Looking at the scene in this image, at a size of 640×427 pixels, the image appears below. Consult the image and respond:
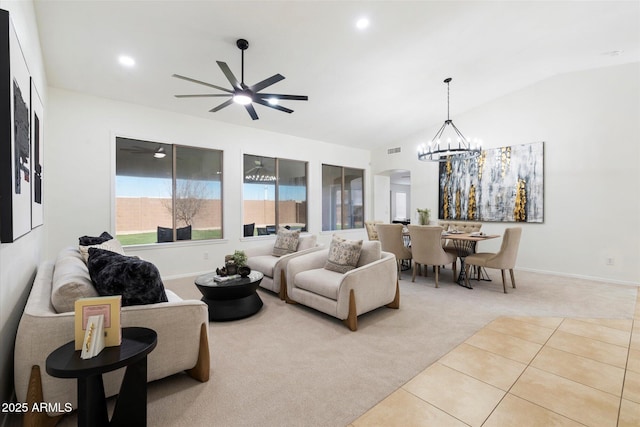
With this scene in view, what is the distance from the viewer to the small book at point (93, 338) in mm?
1363

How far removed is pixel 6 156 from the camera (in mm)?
1446

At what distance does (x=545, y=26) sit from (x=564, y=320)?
148 inches

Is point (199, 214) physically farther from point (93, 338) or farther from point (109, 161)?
point (93, 338)

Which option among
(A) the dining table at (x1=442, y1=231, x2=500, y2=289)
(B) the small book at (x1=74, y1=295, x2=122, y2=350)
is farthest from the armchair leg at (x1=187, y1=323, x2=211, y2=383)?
(A) the dining table at (x1=442, y1=231, x2=500, y2=289)

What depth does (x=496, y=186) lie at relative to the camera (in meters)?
5.95

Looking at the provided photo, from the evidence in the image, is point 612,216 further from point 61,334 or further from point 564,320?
point 61,334

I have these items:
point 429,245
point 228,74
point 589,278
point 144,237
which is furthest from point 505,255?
point 144,237

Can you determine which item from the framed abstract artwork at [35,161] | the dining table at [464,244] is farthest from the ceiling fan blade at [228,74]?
the dining table at [464,244]

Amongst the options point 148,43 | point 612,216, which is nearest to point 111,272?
point 148,43

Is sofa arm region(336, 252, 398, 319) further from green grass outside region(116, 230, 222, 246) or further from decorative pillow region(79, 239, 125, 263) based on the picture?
green grass outside region(116, 230, 222, 246)

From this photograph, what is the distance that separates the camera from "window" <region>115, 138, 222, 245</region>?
476cm

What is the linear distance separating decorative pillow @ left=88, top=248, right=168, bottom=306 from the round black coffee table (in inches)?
42.7

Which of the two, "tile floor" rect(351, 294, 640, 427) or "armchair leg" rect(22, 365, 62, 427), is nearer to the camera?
"armchair leg" rect(22, 365, 62, 427)

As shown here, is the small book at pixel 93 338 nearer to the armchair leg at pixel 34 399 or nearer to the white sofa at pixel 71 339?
the white sofa at pixel 71 339
